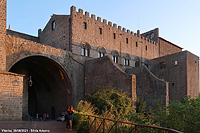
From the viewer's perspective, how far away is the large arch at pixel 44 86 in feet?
72.7

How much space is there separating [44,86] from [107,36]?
10988mm

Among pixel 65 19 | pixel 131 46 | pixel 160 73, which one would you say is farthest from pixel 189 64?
pixel 65 19

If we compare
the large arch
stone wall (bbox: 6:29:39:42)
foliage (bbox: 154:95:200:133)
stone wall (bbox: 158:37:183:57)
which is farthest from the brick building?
foliage (bbox: 154:95:200:133)

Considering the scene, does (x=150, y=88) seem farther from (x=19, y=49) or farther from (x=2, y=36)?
(x=2, y=36)

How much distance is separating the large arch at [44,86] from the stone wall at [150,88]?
7.95 meters

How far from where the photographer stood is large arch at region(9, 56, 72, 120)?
22.2 meters

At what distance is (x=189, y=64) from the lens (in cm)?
2761

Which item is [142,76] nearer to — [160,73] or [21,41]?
[160,73]

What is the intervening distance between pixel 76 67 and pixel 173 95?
14109mm

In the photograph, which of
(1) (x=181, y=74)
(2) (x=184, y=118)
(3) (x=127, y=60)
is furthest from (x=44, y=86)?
(2) (x=184, y=118)

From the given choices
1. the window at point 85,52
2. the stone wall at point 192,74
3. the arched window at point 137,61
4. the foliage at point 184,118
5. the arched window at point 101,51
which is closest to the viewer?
the foliage at point 184,118

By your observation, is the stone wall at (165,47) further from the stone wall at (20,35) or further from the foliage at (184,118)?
the foliage at (184,118)

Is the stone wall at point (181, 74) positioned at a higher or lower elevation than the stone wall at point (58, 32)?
lower

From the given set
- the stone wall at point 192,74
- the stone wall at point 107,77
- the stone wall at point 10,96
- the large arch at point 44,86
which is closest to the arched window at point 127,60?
the stone wall at point 107,77
